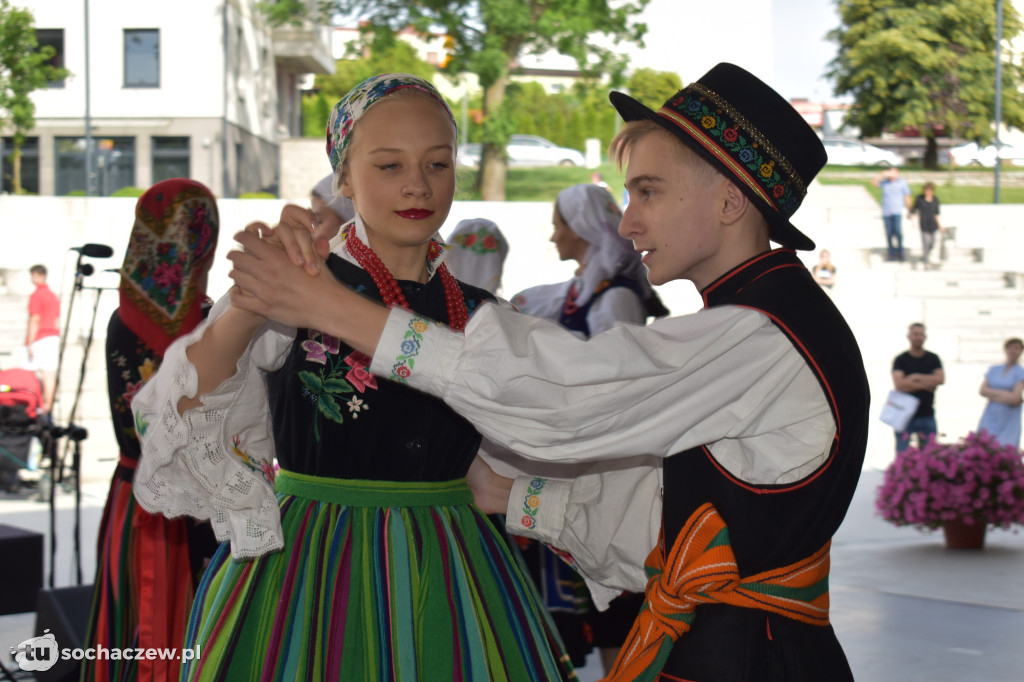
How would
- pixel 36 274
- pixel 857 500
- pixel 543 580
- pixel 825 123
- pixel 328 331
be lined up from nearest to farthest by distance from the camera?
pixel 328 331 < pixel 543 580 < pixel 857 500 < pixel 36 274 < pixel 825 123

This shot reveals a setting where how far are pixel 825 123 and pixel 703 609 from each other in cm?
4319

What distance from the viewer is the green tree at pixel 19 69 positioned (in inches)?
823

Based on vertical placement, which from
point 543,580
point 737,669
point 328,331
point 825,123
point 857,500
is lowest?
point 857,500

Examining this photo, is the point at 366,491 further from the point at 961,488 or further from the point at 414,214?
the point at 961,488

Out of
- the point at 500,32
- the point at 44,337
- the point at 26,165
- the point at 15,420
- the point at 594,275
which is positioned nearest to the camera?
the point at 594,275

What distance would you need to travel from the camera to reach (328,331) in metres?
1.41

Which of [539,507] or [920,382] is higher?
[539,507]

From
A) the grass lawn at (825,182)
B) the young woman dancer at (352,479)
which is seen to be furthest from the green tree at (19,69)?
the young woman dancer at (352,479)

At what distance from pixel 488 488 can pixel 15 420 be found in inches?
255

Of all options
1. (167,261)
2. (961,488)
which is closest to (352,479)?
(167,261)

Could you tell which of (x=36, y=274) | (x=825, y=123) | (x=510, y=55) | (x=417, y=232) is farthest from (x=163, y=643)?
(x=825, y=123)

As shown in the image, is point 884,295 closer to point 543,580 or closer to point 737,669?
point 543,580

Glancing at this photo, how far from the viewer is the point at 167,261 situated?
343 centimetres

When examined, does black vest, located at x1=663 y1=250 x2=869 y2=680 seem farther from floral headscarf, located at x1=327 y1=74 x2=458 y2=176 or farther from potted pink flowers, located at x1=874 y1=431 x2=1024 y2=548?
potted pink flowers, located at x1=874 y1=431 x2=1024 y2=548
